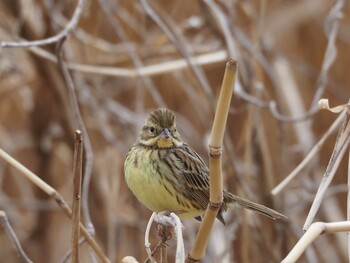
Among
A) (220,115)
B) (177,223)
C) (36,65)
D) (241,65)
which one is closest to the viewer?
(220,115)

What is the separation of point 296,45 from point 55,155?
5.77 feet

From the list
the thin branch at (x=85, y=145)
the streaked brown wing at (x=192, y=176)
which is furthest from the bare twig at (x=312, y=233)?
the streaked brown wing at (x=192, y=176)

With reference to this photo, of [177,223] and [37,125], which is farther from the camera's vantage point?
[37,125]

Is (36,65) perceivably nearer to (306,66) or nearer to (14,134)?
(14,134)

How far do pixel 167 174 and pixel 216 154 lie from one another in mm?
1238

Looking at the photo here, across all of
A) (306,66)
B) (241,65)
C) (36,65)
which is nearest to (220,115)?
(241,65)

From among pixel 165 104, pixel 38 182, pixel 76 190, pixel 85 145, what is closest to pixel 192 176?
pixel 85 145

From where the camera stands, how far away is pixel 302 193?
400 centimetres

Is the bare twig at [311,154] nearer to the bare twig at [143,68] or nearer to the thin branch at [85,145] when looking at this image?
the thin branch at [85,145]

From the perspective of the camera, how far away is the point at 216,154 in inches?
56.5

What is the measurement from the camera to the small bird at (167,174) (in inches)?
101

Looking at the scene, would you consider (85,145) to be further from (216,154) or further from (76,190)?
(216,154)

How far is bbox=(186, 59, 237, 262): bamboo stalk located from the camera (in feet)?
4.42

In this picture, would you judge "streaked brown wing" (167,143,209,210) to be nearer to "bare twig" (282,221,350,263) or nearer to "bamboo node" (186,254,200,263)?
"bamboo node" (186,254,200,263)
